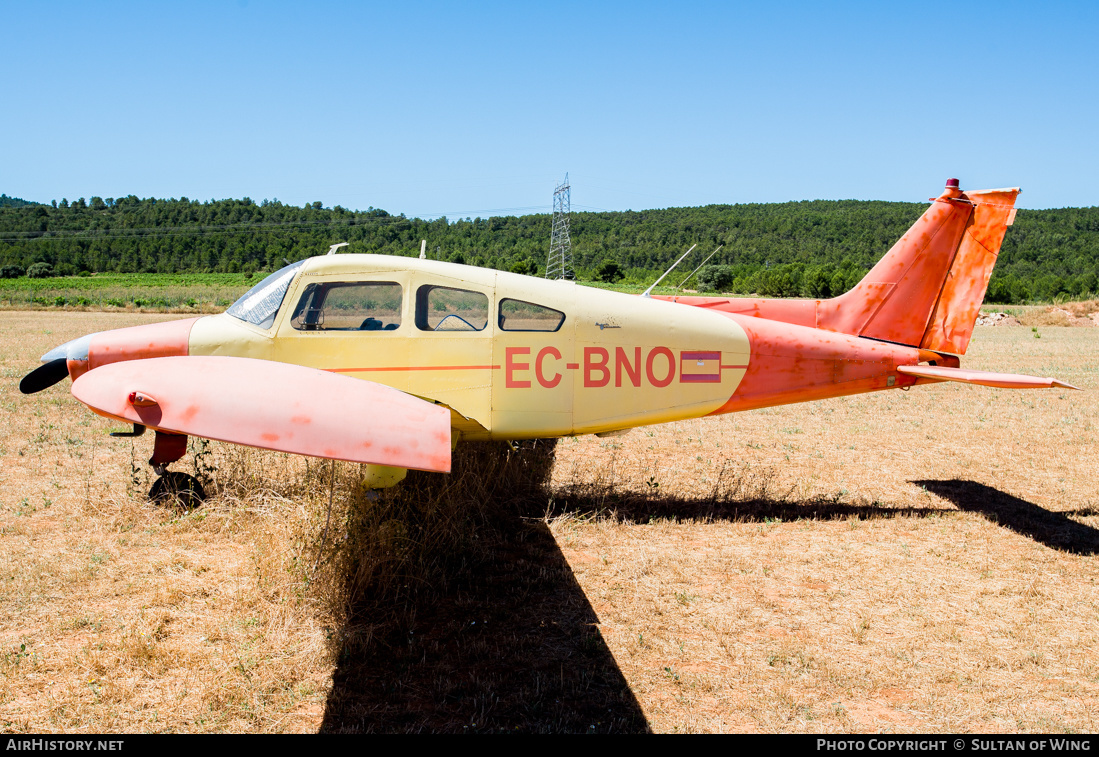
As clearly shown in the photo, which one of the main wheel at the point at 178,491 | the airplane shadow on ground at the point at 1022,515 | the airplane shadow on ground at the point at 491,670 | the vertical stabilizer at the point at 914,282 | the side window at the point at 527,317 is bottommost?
the airplane shadow on ground at the point at 491,670

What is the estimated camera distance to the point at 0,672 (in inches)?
165

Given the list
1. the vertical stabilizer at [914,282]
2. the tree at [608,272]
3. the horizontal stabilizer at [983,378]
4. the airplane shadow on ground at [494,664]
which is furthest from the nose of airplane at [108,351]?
the tree at [608,272]

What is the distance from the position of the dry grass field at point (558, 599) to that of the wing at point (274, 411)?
149 centimetres

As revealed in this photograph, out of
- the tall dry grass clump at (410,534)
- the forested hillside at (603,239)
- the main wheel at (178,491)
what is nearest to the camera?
the tall dry grass clump at (410,534)

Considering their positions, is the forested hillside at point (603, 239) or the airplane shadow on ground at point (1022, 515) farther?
the forested hillside at point (603, 239)

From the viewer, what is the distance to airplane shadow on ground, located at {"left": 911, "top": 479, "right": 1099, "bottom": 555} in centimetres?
662

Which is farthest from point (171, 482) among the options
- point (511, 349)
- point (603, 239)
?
point (603, 239)

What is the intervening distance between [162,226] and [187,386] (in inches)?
4802

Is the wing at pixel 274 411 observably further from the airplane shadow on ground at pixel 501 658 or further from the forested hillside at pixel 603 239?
the forested hillside at pixel 603 239

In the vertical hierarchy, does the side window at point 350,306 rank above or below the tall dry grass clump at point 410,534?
above

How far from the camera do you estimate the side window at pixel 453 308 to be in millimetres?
6297

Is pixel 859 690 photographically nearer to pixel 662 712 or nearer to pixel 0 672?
pixel 662 712

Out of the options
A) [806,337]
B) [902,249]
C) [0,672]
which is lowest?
[0,672]

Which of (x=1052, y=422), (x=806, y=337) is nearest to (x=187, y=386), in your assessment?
(x=806, y=337)
